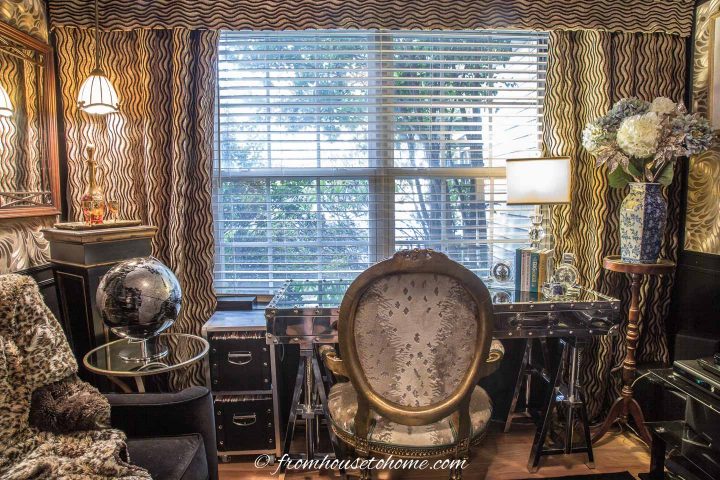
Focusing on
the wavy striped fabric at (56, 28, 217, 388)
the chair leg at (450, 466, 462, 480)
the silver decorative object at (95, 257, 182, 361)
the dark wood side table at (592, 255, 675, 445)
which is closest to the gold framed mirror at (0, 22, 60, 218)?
the wavy striped fabric at (56, 28, 217, 388)

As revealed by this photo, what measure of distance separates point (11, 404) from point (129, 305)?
1.43 ft

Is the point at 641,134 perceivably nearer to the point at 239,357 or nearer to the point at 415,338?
the point at 415,338

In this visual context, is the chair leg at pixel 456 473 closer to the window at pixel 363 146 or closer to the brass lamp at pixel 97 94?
the window at pixel 363 146

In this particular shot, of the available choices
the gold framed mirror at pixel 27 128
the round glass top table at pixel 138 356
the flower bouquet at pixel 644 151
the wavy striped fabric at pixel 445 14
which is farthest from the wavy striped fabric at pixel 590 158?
the gold framed mirror at pixel 27 128

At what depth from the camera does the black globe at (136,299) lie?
5.24 feet

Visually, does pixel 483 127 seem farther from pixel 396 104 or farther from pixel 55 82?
pixel 55 82

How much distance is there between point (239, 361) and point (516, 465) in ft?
4.62

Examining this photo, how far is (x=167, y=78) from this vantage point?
227cm

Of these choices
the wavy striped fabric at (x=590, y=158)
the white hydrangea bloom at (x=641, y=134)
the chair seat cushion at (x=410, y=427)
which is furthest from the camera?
the wavy striped fabric at (x=590, y=158)

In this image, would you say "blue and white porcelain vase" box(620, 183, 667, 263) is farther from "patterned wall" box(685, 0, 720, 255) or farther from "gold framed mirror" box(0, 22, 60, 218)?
"gold framed mirror" box(0, 22, 60, 218)

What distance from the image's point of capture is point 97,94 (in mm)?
2035

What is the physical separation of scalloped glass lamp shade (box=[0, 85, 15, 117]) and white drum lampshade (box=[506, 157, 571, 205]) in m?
2.16

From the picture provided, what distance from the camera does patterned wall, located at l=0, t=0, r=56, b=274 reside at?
1.86 metres

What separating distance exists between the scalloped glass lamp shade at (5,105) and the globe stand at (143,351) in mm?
1048
